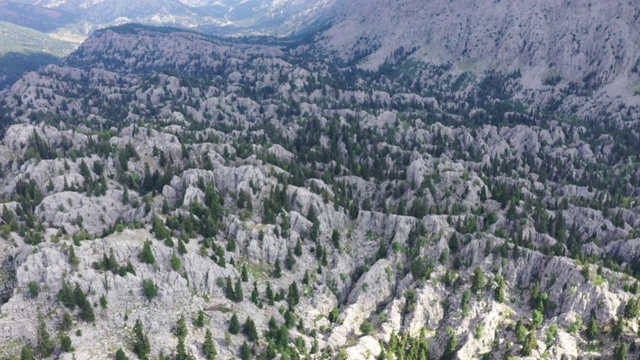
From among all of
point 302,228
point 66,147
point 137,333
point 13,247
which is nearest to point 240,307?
point 137,333

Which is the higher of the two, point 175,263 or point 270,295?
point 175,263

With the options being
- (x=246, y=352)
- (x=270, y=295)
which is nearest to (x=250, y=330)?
(x=246, y=352)

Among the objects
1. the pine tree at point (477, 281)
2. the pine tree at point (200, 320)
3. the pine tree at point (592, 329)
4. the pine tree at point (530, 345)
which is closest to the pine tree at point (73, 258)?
the pine tree at point (200, 320)

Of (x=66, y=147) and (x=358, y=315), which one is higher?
(x=66, y=147)

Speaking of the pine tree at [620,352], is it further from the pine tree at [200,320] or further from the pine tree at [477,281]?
the pine tree at [200,320]

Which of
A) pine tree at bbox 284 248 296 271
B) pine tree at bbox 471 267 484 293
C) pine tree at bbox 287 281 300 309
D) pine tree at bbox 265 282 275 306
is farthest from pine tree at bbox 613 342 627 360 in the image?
pine tree at bbox 284 248 296 271

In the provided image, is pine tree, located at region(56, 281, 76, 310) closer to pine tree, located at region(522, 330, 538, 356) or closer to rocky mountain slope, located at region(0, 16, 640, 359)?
rocky mountain slope, located at region(0, 16, 640, 359)

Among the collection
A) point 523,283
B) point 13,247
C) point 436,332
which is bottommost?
point 436,332

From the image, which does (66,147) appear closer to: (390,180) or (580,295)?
(390,180)

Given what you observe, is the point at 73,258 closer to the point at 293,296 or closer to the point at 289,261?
the point at 293,296

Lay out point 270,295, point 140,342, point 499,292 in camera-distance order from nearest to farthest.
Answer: point 140,342 → point 270,295 → point 499,292

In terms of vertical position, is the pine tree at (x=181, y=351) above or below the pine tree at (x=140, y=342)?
below
